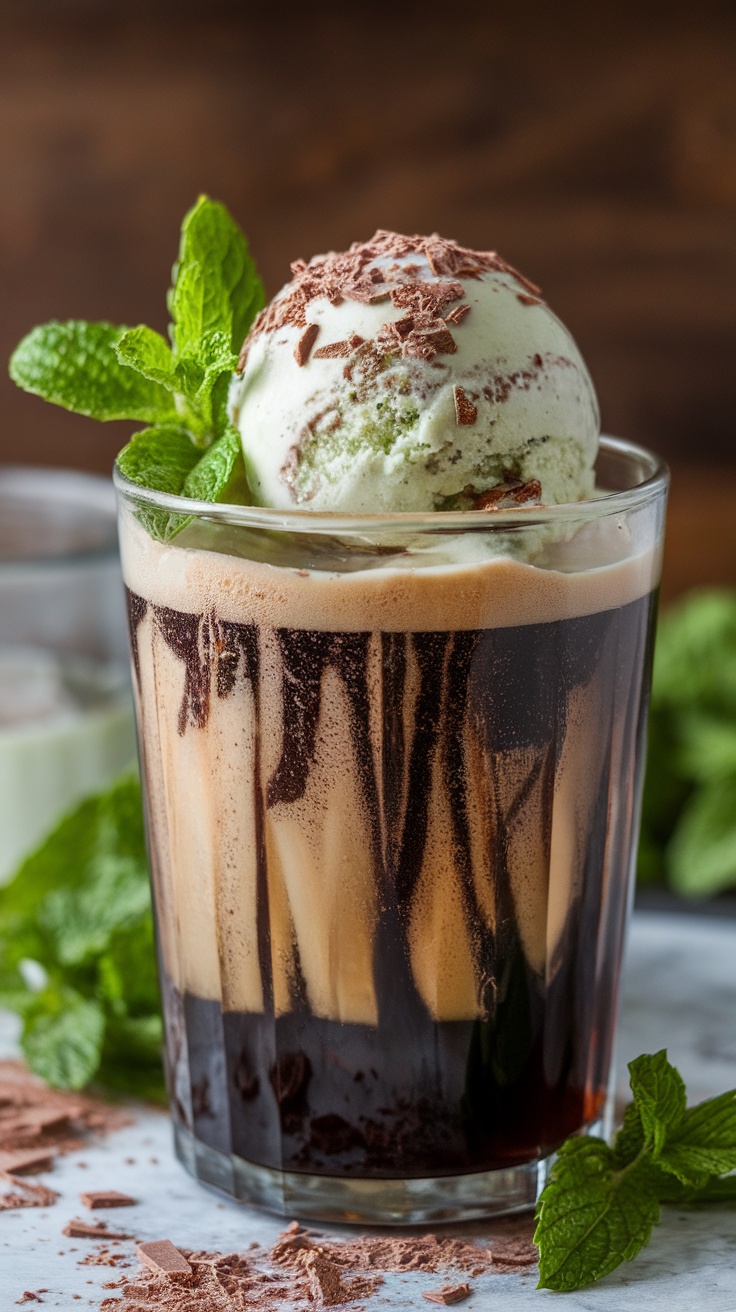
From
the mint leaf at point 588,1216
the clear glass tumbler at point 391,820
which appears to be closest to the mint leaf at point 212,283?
the clear glass tumbler at point 391,820

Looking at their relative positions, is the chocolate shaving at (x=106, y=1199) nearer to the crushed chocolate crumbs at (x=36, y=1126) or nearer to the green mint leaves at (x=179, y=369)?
the crushed chocolate crumbs at (x=36, y=1126)

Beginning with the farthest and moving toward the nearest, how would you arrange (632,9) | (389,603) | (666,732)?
(632,9) → (666,732) → (389,603)

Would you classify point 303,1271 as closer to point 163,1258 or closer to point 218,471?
point 163,1258

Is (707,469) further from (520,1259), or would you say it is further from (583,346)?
(520,1259)

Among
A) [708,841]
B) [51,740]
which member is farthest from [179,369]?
[708,841]

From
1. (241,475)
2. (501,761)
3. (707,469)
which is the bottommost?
(707,469)

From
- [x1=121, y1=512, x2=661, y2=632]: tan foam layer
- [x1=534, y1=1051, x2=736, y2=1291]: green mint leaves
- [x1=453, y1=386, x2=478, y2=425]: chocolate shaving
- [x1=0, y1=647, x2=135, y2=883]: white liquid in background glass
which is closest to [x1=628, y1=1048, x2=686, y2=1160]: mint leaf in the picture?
[x1=534, y1=1051, x2=736, y2=1291]: green mint leaves

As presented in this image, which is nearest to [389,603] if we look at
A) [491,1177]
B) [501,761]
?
[501,761]

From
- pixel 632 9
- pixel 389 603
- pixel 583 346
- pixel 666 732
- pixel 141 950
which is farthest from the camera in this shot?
pixel 583 346
